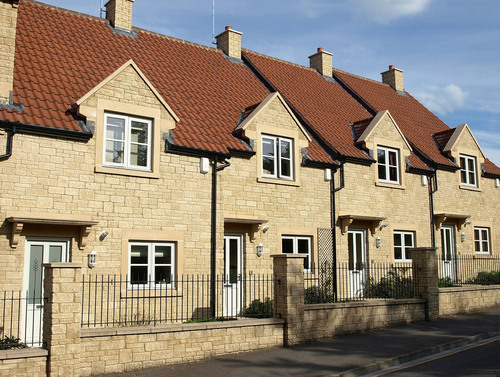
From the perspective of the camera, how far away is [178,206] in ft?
48.8

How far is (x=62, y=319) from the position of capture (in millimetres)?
9766

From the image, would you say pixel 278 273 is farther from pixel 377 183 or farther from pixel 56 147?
pixel 377 183

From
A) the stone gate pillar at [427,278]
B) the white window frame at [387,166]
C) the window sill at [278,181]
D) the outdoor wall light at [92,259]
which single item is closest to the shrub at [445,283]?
the stone gate pillar at [427,278]

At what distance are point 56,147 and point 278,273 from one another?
6.17 m

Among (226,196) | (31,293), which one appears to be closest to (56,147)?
(31,293)

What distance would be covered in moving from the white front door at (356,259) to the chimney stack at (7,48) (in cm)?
1213

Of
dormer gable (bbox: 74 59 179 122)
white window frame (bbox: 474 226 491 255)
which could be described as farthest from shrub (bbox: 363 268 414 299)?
dormer gable (bbox: 74 59 179 122)

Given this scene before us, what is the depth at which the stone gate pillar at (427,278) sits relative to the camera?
16.7 metres

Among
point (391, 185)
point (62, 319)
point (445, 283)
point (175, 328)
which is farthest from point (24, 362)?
point (445, 283)

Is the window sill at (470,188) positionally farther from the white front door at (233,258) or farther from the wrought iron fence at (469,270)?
the white front door at (233,258)

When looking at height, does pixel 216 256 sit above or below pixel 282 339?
above

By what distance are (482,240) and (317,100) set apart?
395 inches

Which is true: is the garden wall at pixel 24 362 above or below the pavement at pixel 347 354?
above

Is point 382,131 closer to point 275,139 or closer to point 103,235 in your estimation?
point 275,139
